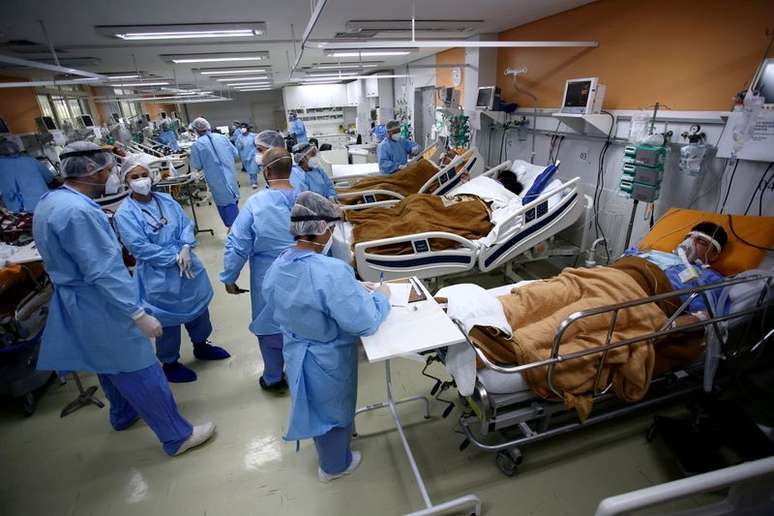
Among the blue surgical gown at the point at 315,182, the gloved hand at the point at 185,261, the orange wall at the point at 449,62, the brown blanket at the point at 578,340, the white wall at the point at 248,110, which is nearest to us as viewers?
the brown blanket at the point at 578,340

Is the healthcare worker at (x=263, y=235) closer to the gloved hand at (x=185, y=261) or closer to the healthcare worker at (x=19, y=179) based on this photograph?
the gloved hand at (x=185, y=261)

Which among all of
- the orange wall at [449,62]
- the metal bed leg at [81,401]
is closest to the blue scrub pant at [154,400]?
the metal bed leg at [81,401]

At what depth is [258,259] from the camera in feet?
8.75

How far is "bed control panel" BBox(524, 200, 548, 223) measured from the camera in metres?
3.54

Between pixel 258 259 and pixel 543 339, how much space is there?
6.20ft

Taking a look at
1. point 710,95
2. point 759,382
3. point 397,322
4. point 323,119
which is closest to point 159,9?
point 397,322

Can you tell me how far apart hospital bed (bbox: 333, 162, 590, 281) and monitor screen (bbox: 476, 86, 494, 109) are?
2.31m

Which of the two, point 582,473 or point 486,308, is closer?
point 486,308

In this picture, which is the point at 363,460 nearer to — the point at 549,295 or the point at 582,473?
the point at 582,473

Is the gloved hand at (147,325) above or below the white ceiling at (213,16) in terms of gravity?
below

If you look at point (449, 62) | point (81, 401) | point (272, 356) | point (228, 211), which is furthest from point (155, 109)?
point (272, 356)

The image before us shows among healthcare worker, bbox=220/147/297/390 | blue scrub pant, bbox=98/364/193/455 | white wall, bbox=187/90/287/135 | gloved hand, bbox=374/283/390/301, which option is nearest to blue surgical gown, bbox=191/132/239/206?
healthcare worker, bbox=220/147/297/390

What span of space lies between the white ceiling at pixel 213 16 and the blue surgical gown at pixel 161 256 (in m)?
2.17

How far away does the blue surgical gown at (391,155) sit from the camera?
20.0 feet
